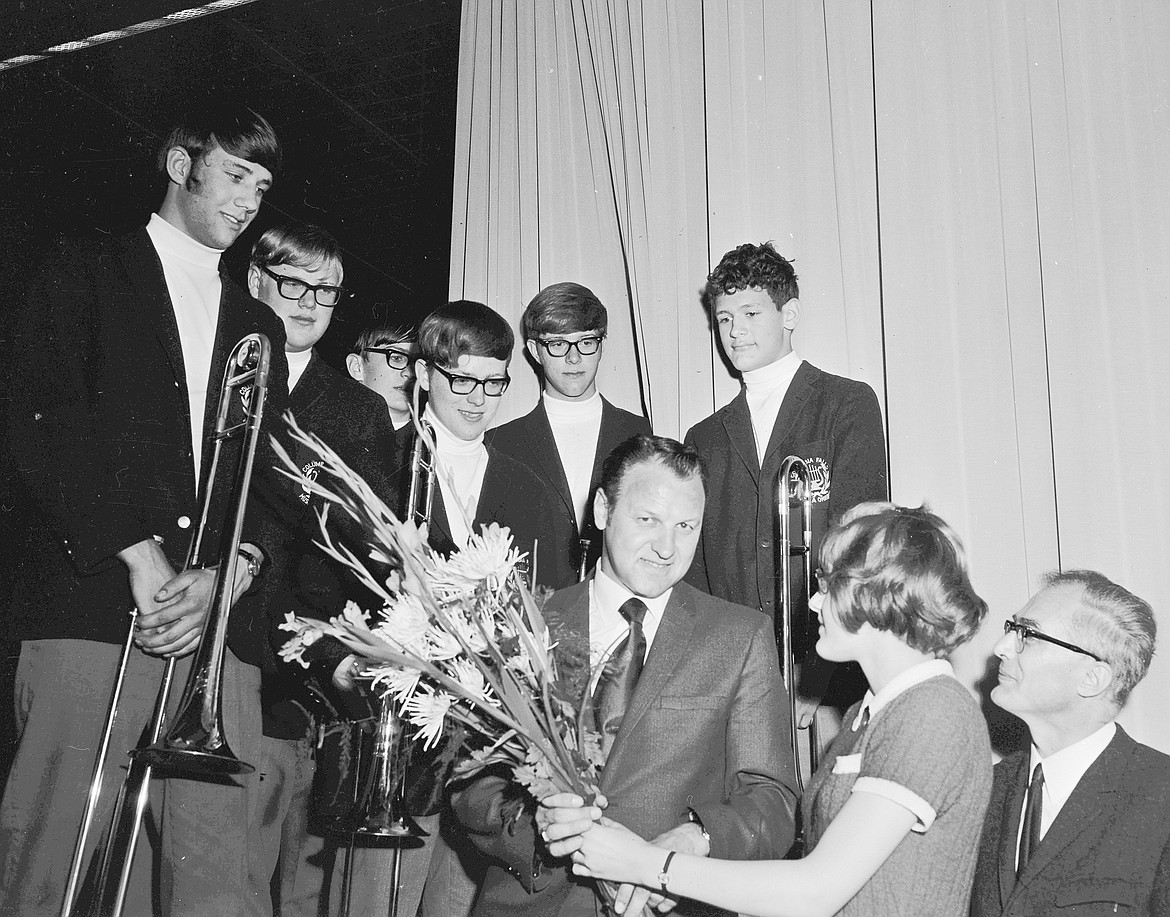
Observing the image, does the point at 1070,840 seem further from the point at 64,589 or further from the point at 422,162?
the point at 422,162

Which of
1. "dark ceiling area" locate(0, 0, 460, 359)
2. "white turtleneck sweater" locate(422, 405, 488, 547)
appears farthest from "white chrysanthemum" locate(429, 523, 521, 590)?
"dark ceiling area" locate(0, 0, 460, 359)

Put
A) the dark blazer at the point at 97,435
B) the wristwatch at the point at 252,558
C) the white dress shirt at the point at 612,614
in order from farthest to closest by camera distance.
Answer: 1. the wristwatch at the point at 252,558
2. the dark blazer at the point at 97,435
3. the white dress shirt at the point at 612,614

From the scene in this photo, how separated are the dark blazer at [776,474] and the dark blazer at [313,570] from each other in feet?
3.63

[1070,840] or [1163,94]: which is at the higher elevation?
[1163,94]

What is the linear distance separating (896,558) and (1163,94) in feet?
8.43

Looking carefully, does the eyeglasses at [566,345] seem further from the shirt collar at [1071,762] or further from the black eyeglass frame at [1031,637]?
the shirt collar at [1071,762]

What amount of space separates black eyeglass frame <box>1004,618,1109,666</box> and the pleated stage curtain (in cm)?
108

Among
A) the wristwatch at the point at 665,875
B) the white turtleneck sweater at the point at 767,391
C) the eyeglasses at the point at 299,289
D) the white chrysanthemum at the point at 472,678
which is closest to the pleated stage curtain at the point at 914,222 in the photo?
the white turtleneck sweater at the point at 767,391

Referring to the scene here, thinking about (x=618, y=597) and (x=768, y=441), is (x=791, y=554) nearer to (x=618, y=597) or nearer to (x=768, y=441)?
(x=768, y=441)

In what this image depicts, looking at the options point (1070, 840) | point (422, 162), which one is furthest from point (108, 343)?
point (422, 162)

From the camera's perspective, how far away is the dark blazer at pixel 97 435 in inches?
104

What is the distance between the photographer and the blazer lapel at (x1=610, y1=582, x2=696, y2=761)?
84.0 inches

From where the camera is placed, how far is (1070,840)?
2188 mm

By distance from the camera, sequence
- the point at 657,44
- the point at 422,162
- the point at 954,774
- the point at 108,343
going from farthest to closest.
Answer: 1. the point at 422,162
2. the point at 657,44
3. the point at 108,343
4. the point at 954,774
